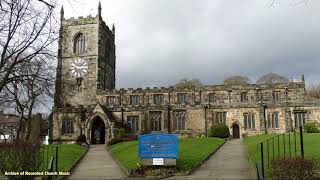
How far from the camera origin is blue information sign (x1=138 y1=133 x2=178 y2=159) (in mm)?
22203

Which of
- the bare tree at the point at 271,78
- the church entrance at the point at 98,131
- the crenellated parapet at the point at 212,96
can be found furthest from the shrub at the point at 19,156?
the bare tree at the point at 271,78

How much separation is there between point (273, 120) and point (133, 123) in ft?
63.5

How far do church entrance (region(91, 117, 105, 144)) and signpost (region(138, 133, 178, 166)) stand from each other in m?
33.9

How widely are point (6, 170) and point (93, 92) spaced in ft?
159

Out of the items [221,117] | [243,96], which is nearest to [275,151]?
[221,117]

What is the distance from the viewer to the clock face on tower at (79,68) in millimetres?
65562

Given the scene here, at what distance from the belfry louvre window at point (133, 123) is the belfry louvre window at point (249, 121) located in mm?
15083

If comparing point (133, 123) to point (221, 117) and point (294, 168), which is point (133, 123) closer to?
point (221, 117)

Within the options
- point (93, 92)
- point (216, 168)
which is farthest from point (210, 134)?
point (216, 168)

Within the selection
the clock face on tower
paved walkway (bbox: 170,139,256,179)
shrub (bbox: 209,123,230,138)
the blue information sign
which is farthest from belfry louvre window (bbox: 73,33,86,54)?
the blue information sign

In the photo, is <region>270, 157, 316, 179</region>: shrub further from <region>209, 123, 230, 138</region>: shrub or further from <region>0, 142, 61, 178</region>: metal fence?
<region>209, 123, 230, 138</region>: shrub

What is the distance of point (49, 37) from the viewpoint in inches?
602

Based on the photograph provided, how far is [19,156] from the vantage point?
15891 millimetres

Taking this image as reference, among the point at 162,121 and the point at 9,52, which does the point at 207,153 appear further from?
the point at 162,121
